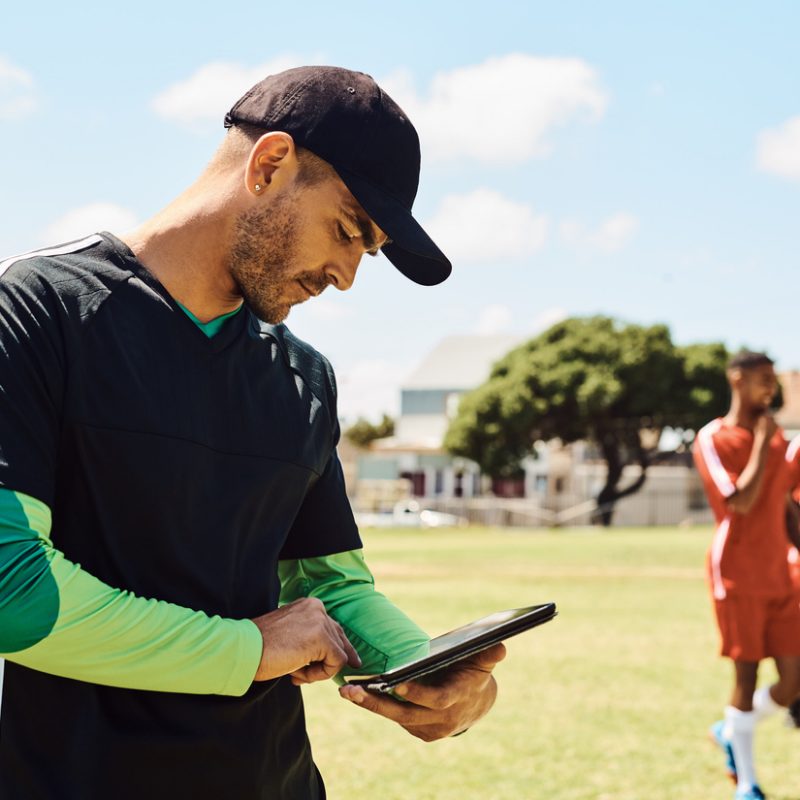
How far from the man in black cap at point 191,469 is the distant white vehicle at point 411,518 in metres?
57.2

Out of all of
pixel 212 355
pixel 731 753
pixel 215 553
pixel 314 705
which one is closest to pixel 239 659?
pixel 215 553

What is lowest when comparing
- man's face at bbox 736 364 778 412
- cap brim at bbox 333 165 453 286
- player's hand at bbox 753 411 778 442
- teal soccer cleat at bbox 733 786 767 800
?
teal soccer cleat at bbox 733 786 767 800

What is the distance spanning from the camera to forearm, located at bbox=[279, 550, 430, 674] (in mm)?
2416

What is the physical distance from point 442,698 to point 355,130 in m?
1.05

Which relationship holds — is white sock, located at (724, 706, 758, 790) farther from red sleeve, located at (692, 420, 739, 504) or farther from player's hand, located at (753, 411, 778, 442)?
player's hand, located at (753, 411, 778, 442)

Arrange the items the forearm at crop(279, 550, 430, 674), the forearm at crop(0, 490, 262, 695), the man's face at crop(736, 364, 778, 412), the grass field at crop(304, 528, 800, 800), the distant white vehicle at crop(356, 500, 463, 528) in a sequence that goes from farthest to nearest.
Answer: the distant white vehicle at crop(356, 500, 463, 528) → the man's face at crop(736, 364, 778, 412) → the grass field at crop(304, 528, 800, 800) → the forearm at crop(279, 550, 430, 674) → the forearm at crop(0, 490, 262, 695)

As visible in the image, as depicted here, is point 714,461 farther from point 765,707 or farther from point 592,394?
point 592,394

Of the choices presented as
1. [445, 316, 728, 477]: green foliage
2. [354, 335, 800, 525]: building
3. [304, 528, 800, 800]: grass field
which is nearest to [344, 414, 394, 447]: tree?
[354, 335, 800, 525]: building

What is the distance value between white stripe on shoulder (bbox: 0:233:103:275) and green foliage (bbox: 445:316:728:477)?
53.0 meters

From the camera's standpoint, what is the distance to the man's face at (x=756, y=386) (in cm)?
728

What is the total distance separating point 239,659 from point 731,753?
549cm

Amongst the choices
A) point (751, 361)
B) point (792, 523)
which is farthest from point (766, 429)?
point (792, 523)

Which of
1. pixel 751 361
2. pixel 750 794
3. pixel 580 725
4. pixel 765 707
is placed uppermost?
pixel 751 361

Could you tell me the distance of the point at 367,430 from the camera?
3836 inches
